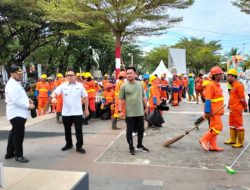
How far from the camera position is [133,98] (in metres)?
6.74

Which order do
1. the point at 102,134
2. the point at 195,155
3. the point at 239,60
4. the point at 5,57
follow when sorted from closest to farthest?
the point at 195,155, the point at 102,134, the point at 5,57, the point at 239,60

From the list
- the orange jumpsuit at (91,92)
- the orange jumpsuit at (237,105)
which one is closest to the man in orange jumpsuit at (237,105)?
the orange jumpsuit at (237,105)

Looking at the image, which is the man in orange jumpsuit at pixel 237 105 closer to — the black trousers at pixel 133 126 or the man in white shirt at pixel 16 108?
the black trousers at pixel 133 126

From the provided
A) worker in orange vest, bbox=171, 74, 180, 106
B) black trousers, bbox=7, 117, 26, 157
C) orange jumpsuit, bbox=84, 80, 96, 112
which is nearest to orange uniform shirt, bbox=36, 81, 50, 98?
orange jumpsuit, bbox=84, 80, 96, 112

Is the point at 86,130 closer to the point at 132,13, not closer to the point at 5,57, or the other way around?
the point at 132,13

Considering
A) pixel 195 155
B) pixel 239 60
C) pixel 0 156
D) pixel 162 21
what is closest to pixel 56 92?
pixel 0 156

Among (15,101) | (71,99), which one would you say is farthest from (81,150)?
(15,101)

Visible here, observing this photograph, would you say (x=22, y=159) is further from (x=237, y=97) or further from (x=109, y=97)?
(x=109, y=97)

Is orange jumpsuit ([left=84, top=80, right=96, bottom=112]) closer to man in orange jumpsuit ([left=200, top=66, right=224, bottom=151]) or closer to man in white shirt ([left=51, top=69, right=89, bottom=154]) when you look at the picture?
man in white shirt ([left=51, top=69, right=89, bottom=154])

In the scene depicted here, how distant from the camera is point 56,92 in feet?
23.3

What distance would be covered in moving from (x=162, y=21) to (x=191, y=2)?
1540 millimetres

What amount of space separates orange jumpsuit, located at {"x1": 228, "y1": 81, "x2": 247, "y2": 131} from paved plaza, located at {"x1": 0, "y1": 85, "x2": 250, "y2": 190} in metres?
0.56

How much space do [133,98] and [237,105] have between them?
223 cm

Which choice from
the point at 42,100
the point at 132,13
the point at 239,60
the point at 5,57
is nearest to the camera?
the point at 42,100
